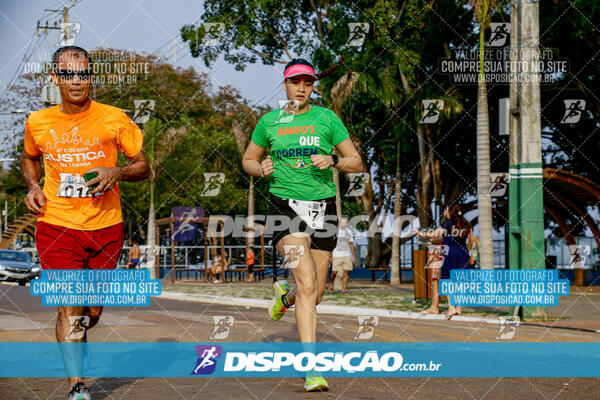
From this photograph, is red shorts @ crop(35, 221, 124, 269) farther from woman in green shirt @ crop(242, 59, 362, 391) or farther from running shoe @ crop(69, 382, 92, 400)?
woman in green shirt @ crop(242, 59, 362, 391)

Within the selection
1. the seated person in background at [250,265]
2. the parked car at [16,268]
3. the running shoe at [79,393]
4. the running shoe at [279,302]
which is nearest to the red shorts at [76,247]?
the running shoe at [79,393]

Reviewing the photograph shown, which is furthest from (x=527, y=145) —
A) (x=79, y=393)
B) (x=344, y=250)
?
(x=79, y=393)

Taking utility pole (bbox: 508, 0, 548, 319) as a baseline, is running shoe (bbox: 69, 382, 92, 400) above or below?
below

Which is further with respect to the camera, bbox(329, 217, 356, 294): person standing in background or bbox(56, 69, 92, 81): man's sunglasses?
bbox(329, 217, 356, 294): person standing in background

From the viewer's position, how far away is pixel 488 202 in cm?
1421

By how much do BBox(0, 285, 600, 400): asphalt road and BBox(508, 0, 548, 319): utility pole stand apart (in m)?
1.39

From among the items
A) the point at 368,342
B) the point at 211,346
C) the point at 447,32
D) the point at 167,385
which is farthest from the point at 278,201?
the point at 447,32

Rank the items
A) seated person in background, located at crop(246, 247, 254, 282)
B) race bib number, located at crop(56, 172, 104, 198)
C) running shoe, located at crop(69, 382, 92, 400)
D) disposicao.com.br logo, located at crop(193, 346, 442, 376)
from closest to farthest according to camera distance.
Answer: running shoe, located at crop(69, 382, 92, 400) → race bib number, located at crop(56, 172, 104, 198) → disposicao.com.br logo, located at crop(193, 346, 442, 376) → seated person in background, located at crop(246, 247, 254, 282)

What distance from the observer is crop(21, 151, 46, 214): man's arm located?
16.2 feet

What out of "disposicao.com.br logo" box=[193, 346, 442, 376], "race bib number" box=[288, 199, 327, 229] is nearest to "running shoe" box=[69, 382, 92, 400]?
"disposicao.com.br logo" box=[193, 346, 442, 376]

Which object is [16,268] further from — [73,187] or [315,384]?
[315,384]

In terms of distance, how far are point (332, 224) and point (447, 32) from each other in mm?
→ 20934

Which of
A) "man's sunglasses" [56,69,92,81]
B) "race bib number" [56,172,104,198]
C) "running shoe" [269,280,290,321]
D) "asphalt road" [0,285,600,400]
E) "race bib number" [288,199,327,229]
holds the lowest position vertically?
"asphalt road" [0,285,600,400]

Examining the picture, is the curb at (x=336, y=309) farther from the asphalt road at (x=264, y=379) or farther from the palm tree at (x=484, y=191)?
the palm tree at (x=484, y=191)
